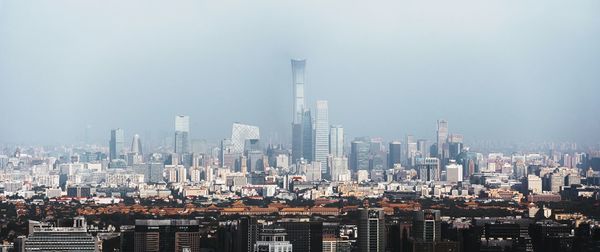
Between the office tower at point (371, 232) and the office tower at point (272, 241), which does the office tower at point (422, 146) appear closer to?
the office tower at point (371, 232)

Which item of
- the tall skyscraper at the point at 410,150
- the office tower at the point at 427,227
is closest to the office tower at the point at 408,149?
the tall skyscraper at the point at 410,150

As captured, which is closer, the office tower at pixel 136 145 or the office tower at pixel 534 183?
the office tower at pixel 534 183

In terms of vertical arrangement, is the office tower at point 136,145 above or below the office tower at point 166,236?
above

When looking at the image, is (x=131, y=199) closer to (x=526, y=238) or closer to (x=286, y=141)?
(x=286, y=141)

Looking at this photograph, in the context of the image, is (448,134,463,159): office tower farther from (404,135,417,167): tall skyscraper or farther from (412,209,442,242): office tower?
(412,209,442,242): office tower

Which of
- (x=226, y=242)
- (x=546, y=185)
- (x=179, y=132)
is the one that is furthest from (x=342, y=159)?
(x=226, y=242)

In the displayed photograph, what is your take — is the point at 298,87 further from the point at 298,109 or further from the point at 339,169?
the point at 339,169
